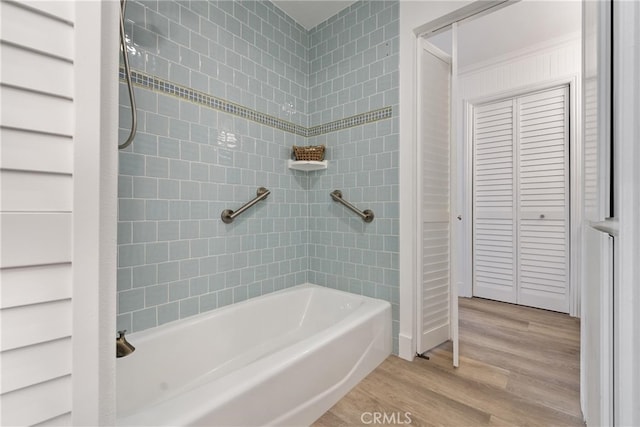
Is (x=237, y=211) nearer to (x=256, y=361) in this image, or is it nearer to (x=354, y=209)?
(x=354, y=209)

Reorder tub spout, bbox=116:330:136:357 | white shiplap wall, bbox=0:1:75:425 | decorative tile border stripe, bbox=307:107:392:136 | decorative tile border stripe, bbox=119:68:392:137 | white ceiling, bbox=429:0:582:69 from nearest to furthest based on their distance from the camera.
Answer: white shiplap wall, bbox=0:1:75:425, tub spout, bbox=116:330:136:357, decorative tile border stripe, bbox=119:68:392:137, decorative tile border stripe, bbox=307:107:392:136, white ceiling, bbox=429:0:582:69

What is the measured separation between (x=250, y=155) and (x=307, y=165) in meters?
0.47

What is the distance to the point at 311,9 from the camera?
7.40 feet

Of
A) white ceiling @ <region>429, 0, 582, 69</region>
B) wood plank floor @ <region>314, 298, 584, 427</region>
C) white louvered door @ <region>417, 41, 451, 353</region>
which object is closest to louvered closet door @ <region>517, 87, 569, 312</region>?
white ceiling @ <region>429, 0, 582, 69</region>

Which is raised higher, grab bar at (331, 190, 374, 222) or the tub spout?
grab bar at (331, 190, 374, 222)

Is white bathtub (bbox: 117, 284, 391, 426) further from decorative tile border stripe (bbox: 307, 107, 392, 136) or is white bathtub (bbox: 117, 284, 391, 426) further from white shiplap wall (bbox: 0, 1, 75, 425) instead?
decorative tile border stripe (bbox: 307, 107, 392, 136)

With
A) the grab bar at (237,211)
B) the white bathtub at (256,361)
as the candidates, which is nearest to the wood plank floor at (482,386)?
the white bathtub at (256,361)

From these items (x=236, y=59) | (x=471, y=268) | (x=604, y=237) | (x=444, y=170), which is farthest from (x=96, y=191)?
(x=471, y=268)

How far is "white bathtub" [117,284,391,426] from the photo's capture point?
1.00m

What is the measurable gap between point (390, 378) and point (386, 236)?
89 centimetres

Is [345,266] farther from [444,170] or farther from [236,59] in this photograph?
[236,59]

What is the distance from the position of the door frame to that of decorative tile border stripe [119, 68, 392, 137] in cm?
192

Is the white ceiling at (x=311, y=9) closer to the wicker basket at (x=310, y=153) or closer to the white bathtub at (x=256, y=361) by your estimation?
the wicker basket at (x=310, y=153)

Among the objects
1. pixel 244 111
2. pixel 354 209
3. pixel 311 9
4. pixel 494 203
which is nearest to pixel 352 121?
pixel 354 209
